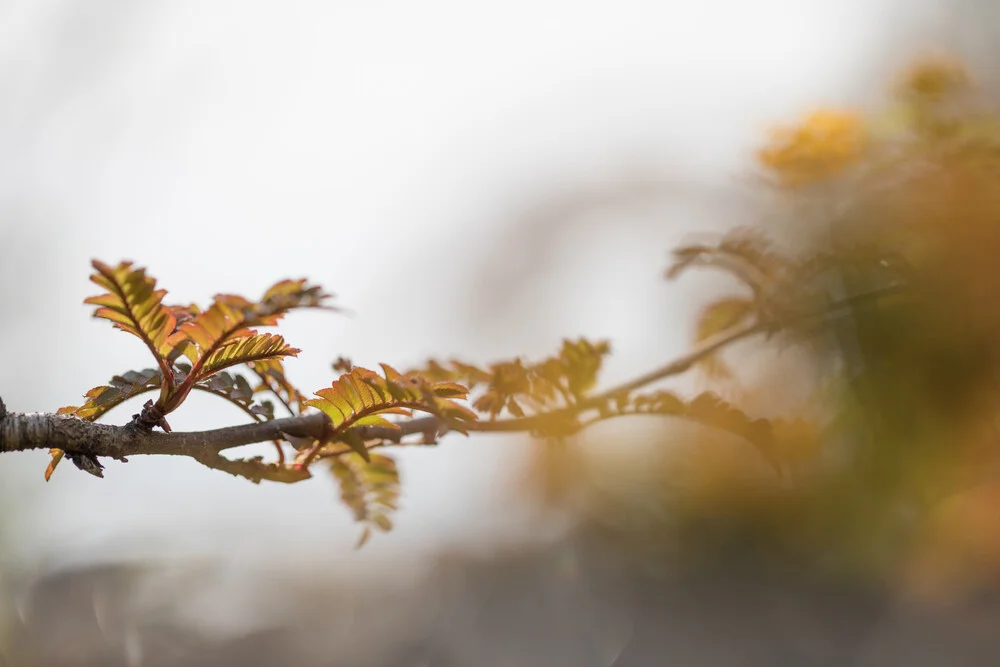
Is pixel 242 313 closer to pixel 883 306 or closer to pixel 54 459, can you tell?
pixel 54 459

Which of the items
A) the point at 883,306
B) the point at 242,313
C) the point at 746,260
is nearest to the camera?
the point at 242,313

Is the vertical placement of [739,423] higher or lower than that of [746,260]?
lower

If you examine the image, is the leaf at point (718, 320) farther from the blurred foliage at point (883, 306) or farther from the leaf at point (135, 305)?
the leaf at point (135, 305)

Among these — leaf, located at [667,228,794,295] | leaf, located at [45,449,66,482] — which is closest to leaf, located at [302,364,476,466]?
leaf, located at [45,449,66,482]

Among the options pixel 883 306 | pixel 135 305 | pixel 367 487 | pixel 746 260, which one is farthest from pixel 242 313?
pixel 883 306

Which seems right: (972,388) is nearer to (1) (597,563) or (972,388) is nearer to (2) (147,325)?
(2) (147,325)

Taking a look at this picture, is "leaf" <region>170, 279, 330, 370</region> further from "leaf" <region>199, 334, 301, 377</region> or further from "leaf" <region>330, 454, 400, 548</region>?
"leaf" <region>330, 454, 400, 548</region>

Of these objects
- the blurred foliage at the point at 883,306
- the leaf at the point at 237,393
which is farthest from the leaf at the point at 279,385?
the blurred foliage at the point at 883,306
